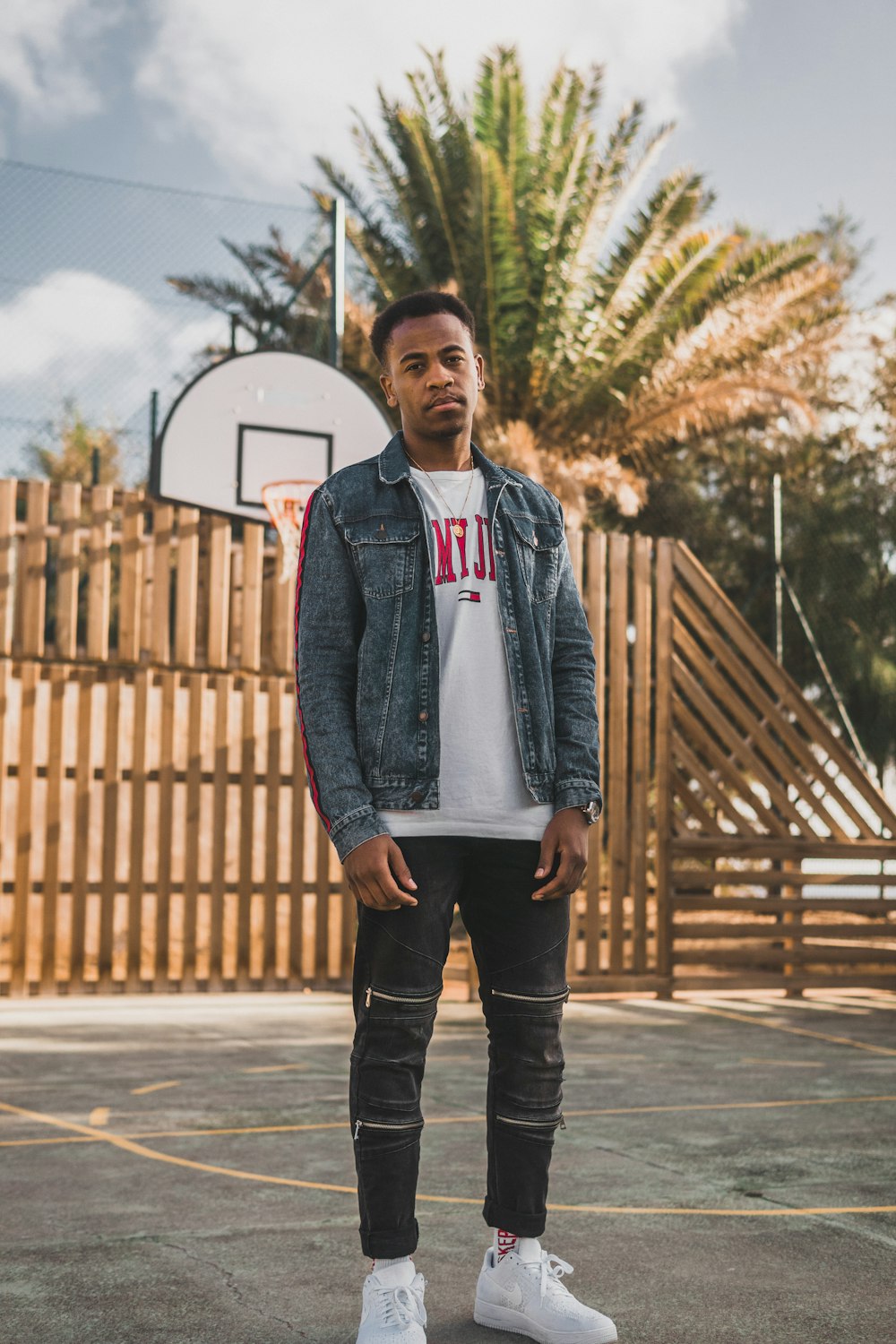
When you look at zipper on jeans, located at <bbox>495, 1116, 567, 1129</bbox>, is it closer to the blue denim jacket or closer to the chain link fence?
the blue denim jacket

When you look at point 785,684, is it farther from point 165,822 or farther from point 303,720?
point 303,720

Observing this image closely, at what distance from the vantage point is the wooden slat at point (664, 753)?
28.7 ft

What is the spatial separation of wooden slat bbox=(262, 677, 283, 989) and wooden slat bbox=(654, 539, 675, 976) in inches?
99.0

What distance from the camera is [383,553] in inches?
93.8

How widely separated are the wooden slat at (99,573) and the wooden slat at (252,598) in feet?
3.11

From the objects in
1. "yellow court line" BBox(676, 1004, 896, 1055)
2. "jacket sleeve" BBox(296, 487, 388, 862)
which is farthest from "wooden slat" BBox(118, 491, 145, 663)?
"jacket sleeve" BBox(296, 487, 388, 862)

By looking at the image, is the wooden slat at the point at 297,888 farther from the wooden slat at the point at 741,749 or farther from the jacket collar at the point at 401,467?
the jacket collar at the point at 401,467

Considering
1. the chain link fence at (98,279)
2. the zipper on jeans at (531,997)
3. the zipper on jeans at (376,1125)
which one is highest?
the chain link fence at (98,279)

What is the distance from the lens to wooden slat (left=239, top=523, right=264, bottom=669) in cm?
923

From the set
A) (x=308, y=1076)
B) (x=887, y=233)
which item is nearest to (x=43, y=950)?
(x=308, y=1076)

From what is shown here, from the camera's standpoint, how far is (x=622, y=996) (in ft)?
28.1

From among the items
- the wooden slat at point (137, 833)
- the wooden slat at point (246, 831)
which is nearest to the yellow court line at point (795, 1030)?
the wooden slat at point (246, 831)

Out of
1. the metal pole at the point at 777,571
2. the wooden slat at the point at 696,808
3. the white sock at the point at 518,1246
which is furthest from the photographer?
the metal pole at the point at 777,571

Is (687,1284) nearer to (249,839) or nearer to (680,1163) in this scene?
(680,1163)
